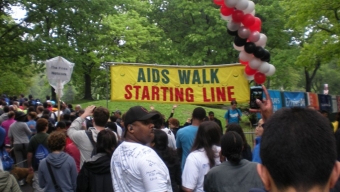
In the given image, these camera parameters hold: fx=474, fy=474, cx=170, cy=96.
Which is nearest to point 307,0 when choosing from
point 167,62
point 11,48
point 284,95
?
point 284,95

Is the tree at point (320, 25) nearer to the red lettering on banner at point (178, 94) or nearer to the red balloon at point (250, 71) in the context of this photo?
the red lettering on banner at point (178, 94)

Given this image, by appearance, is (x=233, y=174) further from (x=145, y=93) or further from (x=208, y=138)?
(x=145, y=93)

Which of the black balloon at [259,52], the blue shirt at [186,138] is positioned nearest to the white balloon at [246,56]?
the black balloon at [259,52]

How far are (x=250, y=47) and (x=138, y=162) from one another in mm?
4742

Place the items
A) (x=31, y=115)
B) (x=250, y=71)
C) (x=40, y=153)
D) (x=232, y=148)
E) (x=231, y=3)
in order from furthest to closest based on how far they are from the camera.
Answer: (x=31, y=115) < (x=250, y=71) < (x=40, y=153) < (x=231, y=3) < (x=232, y=148)

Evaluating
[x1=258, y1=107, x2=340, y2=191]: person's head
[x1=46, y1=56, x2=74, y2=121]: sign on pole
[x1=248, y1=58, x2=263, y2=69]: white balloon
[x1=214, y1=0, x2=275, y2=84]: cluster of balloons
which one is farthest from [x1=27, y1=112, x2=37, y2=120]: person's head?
[x1=258, y1=107, x2=340, y2=191]: person's head

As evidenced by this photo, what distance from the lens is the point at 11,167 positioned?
7418 millimetres

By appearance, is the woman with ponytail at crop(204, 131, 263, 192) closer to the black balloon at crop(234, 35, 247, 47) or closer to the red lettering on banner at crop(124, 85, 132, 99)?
the black balloon at crop(234, 35, 247, 47)

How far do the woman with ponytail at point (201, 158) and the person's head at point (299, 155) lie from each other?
10.7 ft

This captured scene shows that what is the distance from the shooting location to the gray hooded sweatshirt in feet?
19.6

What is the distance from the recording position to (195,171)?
502 centimetres

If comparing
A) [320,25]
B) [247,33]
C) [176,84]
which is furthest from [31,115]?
[320,25]

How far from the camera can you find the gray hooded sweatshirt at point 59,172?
235 inches

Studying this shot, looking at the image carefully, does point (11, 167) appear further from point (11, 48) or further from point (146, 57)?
point (146, 57)
